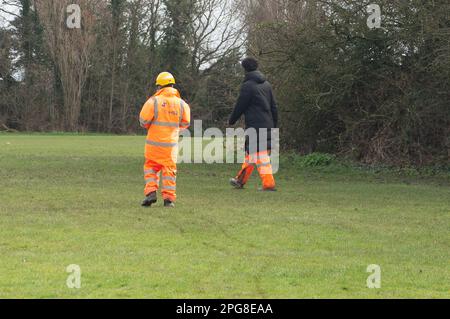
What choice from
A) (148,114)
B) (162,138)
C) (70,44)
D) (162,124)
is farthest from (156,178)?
(70,44)

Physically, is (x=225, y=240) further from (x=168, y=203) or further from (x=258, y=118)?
(x=258, y=118)

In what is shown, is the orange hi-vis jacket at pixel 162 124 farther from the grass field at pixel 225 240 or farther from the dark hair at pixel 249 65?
the dark hair at pixel 249 65

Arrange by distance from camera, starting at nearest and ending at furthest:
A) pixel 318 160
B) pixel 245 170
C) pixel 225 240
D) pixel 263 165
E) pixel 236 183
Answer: pixel 225 240
pixel 263 165
pixel 245 170
pixel 236 183
pixel 318 160

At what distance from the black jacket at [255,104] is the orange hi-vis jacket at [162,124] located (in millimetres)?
Result: 2958

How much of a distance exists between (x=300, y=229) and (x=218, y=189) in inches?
223

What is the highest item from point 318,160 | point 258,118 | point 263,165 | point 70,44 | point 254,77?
point 70,44

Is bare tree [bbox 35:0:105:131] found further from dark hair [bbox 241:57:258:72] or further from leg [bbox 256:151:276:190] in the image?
leg [bbox 256:151:276:190]

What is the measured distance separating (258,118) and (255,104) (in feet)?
0.98

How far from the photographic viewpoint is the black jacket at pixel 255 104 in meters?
15.4

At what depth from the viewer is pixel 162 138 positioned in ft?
41.0

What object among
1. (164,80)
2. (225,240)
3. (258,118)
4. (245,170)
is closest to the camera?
(225,240)

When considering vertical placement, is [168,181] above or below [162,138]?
below

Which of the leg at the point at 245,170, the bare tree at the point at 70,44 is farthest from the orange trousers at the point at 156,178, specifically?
→ the bare tree at the point at 70,44

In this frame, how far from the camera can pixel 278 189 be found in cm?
1594
